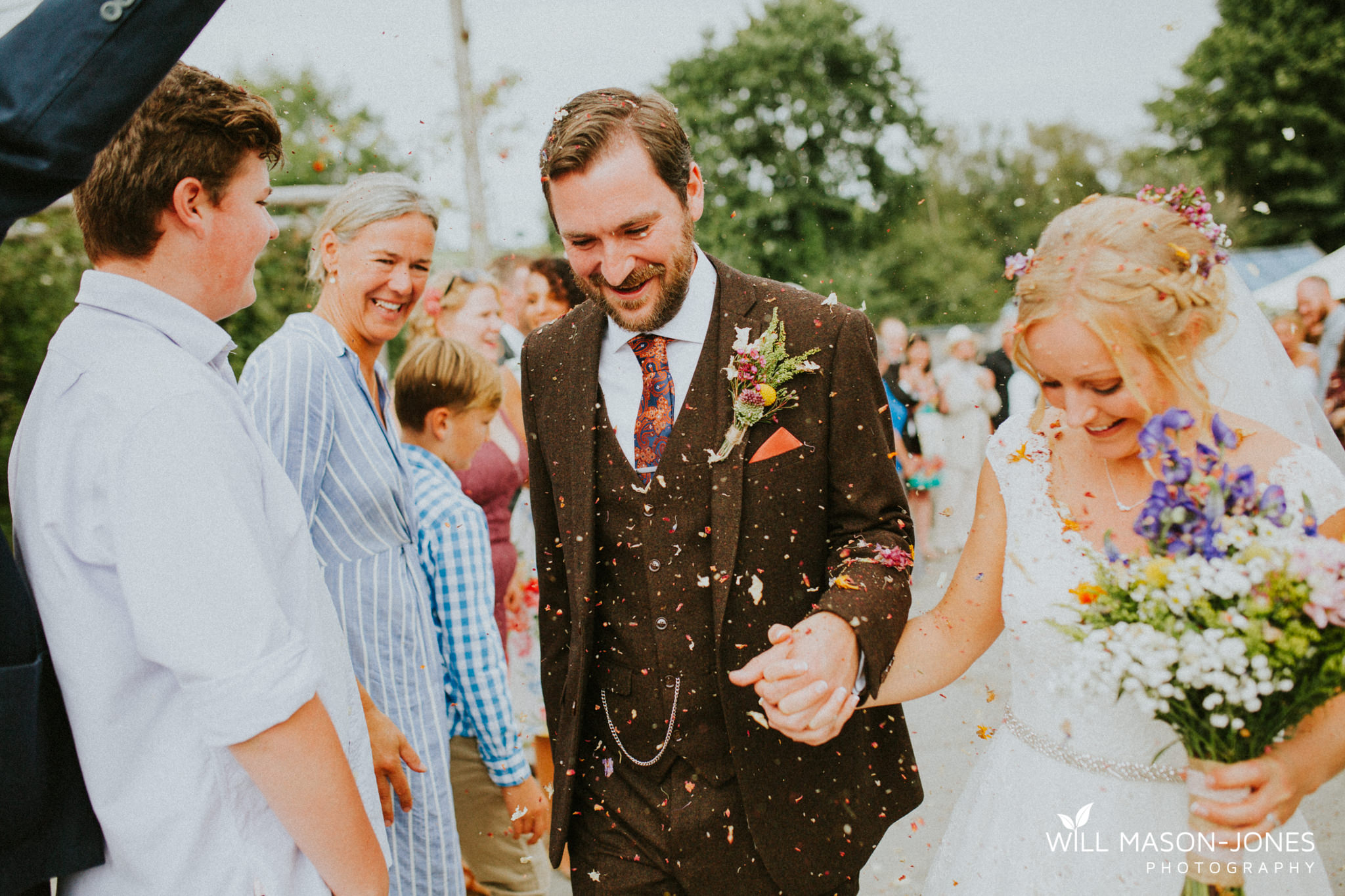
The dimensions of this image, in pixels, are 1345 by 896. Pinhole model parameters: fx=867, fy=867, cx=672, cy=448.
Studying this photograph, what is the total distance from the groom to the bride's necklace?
49 cm

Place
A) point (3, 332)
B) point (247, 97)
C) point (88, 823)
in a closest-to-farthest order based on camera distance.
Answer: point (88, 823), point (247, 97), point (3, 332)

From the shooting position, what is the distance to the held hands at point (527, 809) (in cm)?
275

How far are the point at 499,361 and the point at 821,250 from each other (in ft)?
52.7

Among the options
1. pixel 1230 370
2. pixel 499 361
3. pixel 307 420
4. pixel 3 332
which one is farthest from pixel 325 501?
pixel 3 332

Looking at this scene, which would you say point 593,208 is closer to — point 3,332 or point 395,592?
point 395,592

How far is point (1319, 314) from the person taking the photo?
8.00 meters

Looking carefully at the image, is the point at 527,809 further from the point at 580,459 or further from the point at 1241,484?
the point at 1241,484

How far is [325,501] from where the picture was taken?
88.7 inches

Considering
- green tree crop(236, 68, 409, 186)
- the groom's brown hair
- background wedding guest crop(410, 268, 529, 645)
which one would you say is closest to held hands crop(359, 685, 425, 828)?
→ the groom's brown hair

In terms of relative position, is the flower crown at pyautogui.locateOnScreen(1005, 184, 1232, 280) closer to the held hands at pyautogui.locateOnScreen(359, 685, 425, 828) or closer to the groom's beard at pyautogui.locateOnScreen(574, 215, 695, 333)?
the groom's beard at pyautogui.locateOnScreen(574, 215, 695, 333)

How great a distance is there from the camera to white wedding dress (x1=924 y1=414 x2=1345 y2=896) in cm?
186

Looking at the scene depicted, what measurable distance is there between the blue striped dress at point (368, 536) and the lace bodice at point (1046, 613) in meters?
1.58

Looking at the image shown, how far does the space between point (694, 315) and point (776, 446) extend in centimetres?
42

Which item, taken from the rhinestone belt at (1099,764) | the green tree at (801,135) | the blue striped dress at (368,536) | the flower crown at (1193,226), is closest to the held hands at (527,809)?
the blue striped dress at (368,536)
